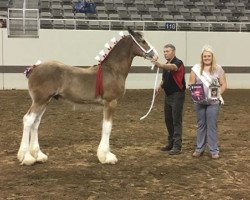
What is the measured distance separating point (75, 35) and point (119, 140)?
415 inches

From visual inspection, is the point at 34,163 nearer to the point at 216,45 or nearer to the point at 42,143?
the point at 42,143

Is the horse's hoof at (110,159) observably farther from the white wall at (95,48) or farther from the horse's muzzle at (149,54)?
the white wall at (95,48)

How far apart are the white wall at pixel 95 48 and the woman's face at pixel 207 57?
1149cm

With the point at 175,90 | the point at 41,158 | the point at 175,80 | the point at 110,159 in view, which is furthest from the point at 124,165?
the point at 175,80

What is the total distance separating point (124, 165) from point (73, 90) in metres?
1.37

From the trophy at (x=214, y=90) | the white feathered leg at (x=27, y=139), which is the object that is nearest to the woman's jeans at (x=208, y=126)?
the trophy at (x=214, y=90)

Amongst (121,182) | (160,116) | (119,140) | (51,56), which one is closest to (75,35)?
(51,56)

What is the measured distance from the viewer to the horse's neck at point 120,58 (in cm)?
692

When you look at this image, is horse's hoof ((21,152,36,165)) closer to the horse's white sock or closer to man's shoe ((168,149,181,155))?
the horse's white sock

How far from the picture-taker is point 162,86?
7.54 metres

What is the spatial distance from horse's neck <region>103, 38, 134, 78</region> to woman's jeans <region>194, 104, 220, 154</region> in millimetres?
1369

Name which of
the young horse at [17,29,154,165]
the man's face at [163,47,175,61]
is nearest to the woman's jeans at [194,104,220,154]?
the man's face at [163,47,175,61]

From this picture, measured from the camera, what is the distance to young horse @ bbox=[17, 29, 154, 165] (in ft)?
21.4

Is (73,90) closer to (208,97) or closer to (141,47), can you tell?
(141,47)
